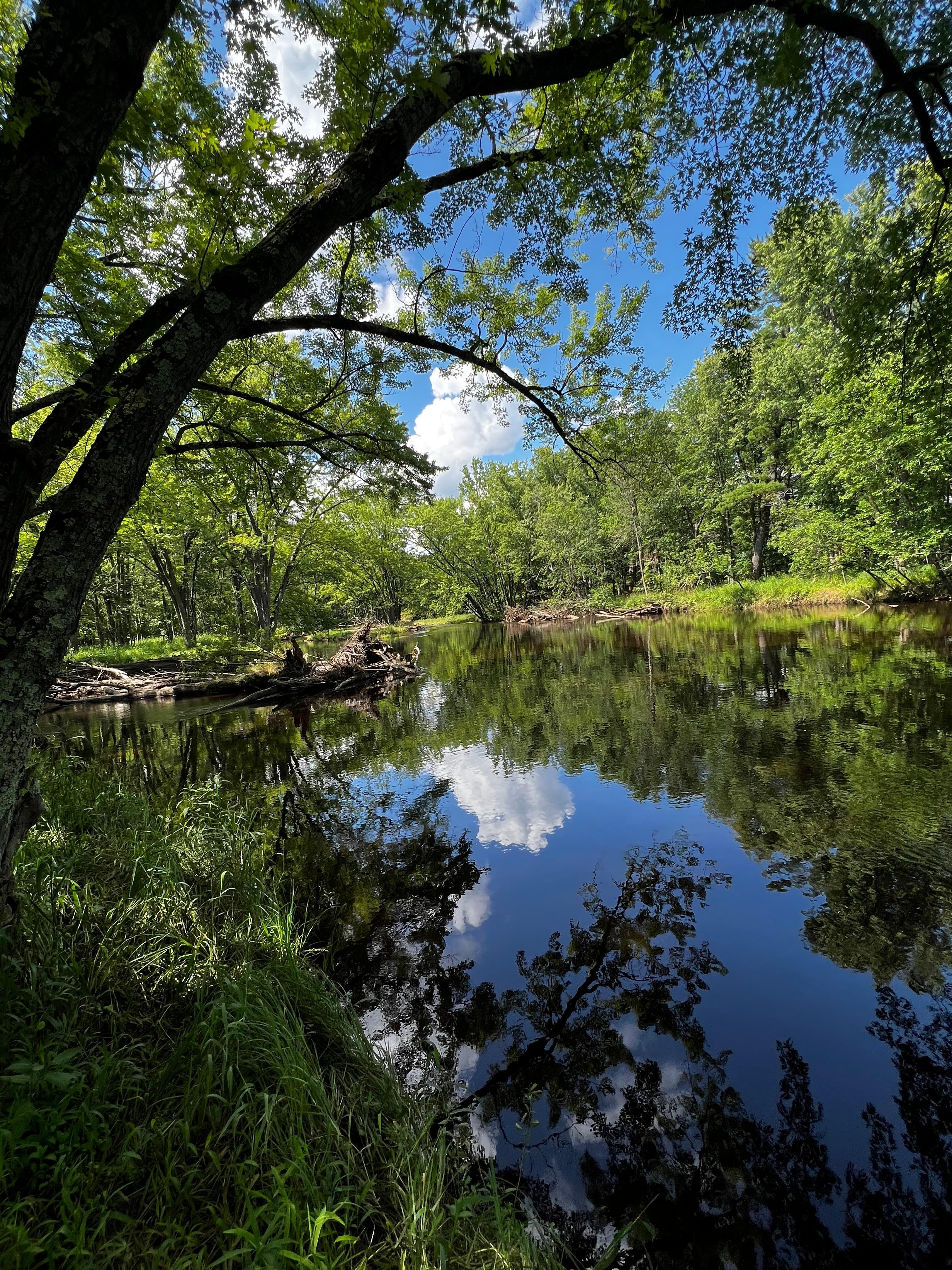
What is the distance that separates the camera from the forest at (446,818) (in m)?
1.80

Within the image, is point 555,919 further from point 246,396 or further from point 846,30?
point 846,30

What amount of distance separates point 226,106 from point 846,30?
483 centimetres

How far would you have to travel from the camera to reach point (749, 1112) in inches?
89.2

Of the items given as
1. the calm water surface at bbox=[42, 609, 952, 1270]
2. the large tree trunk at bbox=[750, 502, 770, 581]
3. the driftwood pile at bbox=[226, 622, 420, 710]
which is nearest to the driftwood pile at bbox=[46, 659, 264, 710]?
the driftwood pile at bbox=[226, 622, 420, 710]

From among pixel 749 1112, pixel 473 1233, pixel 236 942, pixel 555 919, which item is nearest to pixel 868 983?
pixel 749 1112

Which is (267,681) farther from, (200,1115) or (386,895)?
(200,1115)

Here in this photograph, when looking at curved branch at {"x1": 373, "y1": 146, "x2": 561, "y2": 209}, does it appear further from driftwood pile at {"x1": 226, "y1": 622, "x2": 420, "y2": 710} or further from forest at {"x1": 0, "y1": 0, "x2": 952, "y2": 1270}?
driftwood pile at {"x1": 226, "y1": 622, "x2": 420, "y2": 710}

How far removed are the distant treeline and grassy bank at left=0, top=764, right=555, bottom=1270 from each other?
213 inches

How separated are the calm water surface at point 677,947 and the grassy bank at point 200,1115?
47cm

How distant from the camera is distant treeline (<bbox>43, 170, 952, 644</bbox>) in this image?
217 inches

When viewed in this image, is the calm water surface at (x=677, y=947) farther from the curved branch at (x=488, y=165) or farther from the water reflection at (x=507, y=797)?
the curved branch at (x=488, y=165)

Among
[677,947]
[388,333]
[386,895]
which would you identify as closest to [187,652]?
[386,895]

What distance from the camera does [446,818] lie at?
5973 millimetres

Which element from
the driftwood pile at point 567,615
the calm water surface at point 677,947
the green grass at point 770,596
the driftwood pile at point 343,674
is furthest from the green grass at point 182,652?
the green grass at point 770,596
